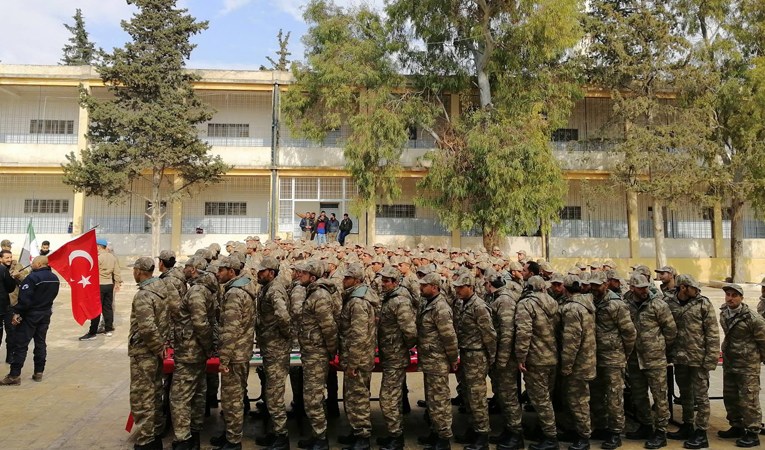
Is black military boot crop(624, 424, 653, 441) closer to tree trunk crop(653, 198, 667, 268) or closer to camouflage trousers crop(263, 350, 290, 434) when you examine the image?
camouflage trousers crop(263, 350, 290, 434)

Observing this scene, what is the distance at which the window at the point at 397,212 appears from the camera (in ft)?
71.2

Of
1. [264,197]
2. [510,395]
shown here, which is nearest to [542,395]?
[510,395]

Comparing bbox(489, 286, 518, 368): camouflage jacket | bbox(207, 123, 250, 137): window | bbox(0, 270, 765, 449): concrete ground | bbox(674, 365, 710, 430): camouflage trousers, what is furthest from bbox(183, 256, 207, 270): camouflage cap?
bbox(207, 123, 250, 137): window

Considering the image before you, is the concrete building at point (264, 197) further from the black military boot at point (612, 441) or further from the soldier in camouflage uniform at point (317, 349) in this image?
the black military boot at point (612, 441)

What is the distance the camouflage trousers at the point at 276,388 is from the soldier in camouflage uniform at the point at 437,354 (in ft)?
4.34

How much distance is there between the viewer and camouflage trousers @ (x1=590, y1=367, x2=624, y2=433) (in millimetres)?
5203

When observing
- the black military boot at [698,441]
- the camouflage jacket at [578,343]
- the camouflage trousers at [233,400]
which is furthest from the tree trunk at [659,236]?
the camouflage trousers at [233,400]

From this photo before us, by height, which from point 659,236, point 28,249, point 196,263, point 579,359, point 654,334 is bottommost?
point 579,359

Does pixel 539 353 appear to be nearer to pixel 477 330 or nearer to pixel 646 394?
pixel 477 330

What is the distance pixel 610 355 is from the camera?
5270 mm

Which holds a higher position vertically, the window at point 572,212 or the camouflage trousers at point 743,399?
the window at point 572,212

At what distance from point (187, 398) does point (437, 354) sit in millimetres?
2341

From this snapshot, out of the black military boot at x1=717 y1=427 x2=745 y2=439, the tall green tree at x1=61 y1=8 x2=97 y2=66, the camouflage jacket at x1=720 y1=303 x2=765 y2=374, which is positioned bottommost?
the black military boot at x1=717 y1=427 x2=745 y2=439

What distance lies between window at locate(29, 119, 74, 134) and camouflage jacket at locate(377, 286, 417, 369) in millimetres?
21388
